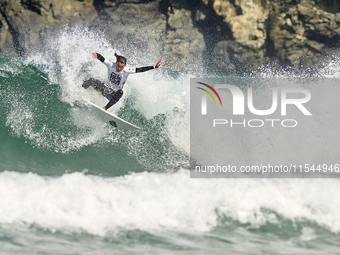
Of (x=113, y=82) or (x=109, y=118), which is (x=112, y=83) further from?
(x=109, y=118)

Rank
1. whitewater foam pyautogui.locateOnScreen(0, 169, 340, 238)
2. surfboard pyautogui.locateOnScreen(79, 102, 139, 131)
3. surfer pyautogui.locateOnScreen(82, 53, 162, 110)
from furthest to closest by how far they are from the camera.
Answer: surfer pyautogui.locateOnScreen(82, 53, 162, 110) → surfboard pyautogui.locateOnScreen(79, 102, 139, 131) → whitewater foam pyautogui.locateOnScreen(0, 169, 340, 238)

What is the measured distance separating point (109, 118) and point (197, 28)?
13.1m

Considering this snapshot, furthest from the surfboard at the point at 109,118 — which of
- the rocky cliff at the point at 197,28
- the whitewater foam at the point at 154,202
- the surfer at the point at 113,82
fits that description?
the rocky cliff at the point at 197,28

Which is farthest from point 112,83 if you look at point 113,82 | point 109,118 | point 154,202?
point 154,202

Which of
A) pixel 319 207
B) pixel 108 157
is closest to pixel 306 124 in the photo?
pixel 319 207

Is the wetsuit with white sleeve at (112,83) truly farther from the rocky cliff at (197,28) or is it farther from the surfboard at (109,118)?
the rocky cliff at (197,28)

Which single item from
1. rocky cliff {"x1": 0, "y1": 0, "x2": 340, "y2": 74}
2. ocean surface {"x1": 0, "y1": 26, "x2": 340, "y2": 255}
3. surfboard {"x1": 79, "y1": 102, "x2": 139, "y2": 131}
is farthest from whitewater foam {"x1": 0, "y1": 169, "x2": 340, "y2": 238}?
rocky cliff {"x1": 0, "y1": 0, "x2": 340, "y2": 74}

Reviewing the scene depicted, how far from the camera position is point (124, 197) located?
164 inches

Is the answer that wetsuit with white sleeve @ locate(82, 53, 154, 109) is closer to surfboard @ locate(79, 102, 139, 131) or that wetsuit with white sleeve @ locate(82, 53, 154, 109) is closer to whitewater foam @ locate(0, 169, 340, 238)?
surfboard @ locate(79, 102, 139, 131)

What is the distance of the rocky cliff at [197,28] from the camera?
17109 millimetres

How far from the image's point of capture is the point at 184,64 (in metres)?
18.1

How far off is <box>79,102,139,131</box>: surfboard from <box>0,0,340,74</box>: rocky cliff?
12.4 m

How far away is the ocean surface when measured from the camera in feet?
11.6

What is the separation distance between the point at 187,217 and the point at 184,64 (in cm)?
1474
